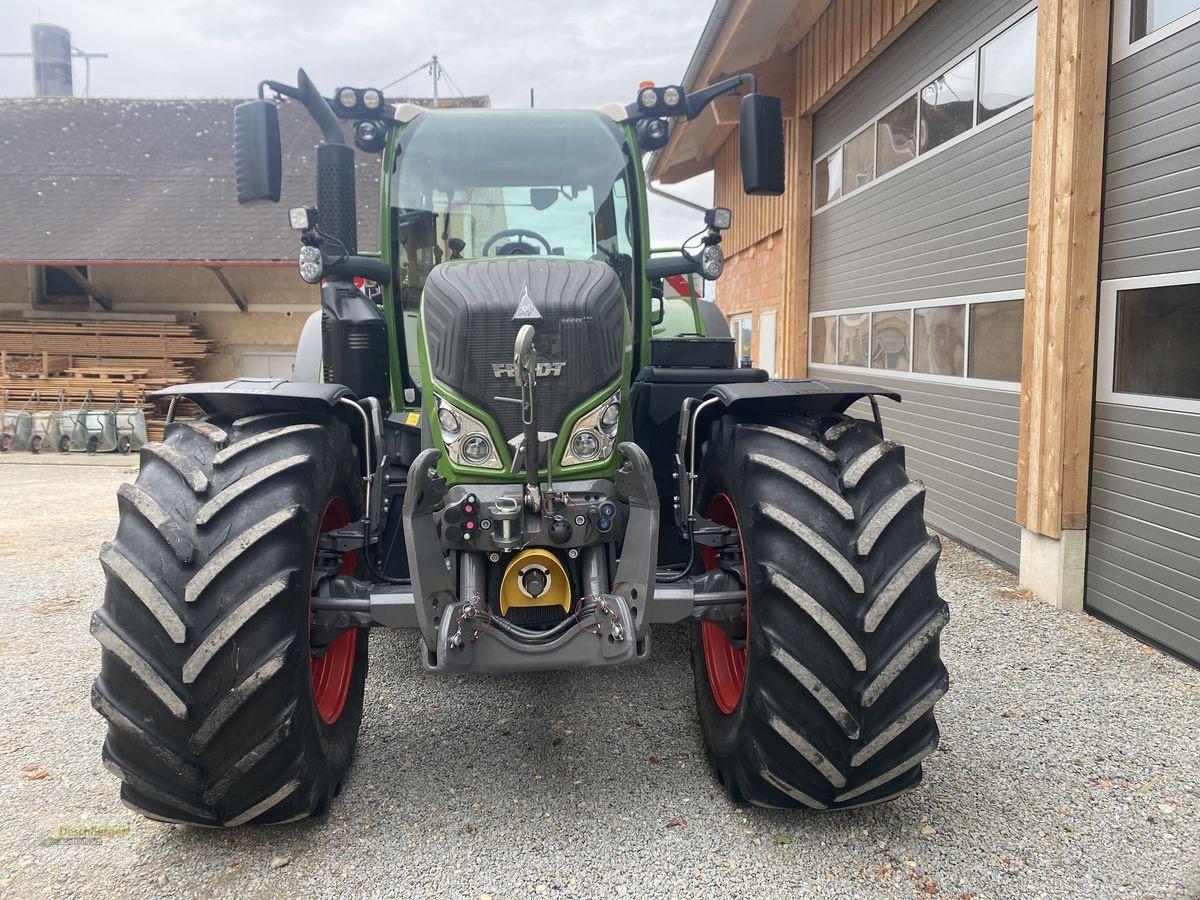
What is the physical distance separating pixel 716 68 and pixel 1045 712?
860 centimetres

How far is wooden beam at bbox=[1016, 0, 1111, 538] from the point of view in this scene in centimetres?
479

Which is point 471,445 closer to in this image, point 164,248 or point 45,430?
point 45,430

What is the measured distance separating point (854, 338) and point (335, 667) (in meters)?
7.21

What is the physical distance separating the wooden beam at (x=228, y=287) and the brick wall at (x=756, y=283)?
763cm

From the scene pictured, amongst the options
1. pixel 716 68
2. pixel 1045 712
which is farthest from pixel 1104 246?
pixel 716 68

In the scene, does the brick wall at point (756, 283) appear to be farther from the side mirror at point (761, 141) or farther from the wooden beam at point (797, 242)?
the side mirror at point (761, 141)

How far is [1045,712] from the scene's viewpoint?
3646 millimetres

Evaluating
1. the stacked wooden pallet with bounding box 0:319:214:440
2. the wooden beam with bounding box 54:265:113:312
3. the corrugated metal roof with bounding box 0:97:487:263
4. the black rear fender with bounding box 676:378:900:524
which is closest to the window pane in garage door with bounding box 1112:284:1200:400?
the black rear fender with bounding box 676:378:900:524

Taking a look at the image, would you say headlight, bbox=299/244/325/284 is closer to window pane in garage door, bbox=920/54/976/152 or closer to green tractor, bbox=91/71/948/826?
green tractor, bbox=91/71/948/826

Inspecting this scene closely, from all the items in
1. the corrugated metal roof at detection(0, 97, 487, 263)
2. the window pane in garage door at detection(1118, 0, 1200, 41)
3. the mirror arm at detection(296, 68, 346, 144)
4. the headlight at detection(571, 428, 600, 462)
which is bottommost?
the headlight at detection(571, 428, 600, 462)

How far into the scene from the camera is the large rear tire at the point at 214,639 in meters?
2.32

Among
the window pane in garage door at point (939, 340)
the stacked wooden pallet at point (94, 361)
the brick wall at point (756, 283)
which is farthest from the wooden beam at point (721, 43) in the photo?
the stacked wooden pallet at point (94, 361)

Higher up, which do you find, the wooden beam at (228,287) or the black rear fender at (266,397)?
the wooden beam at (228,287)

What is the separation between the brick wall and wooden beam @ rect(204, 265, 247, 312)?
7.63 meters
